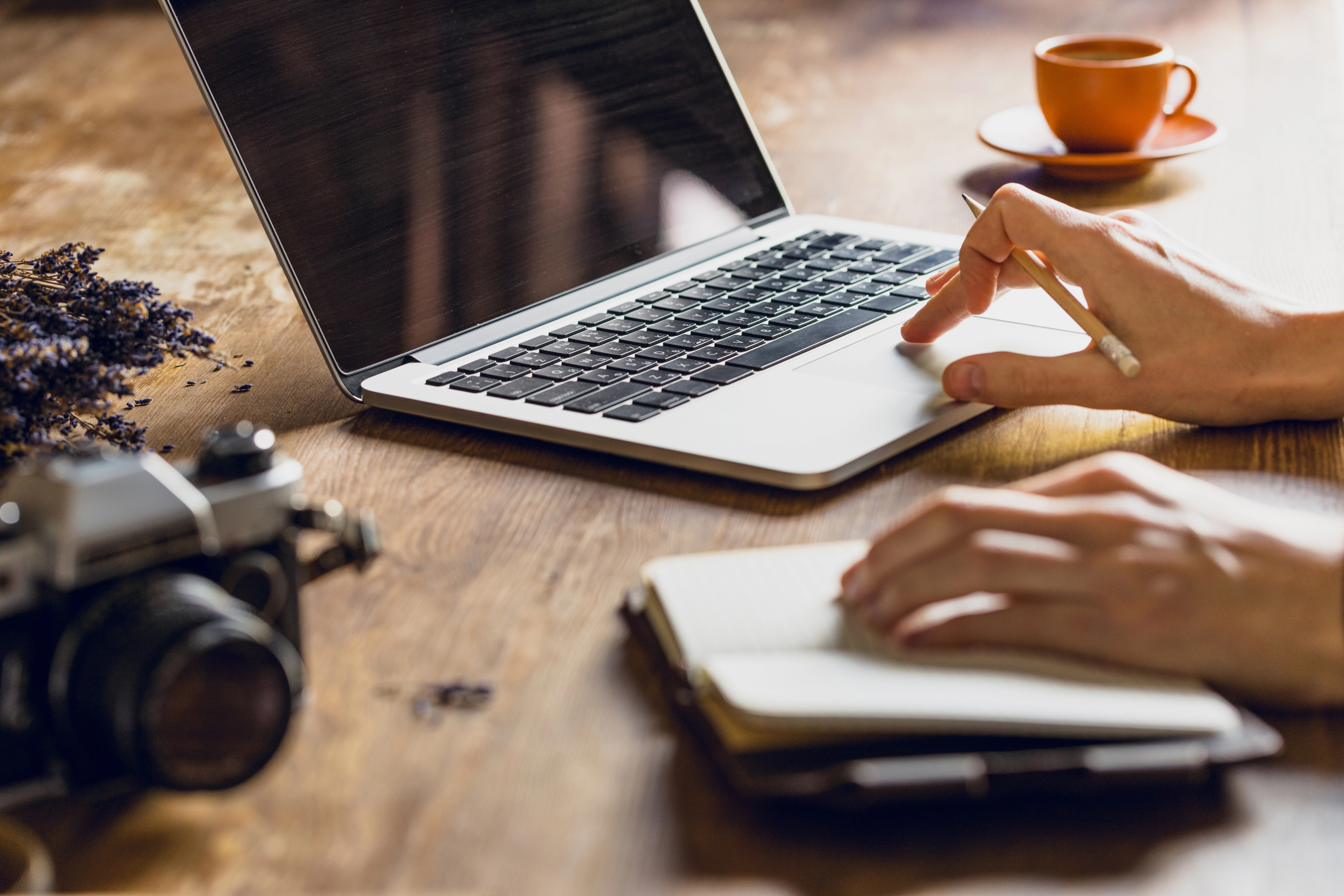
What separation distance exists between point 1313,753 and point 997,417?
1.14 ft

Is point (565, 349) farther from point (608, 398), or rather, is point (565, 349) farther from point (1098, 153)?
point (1098, 153)

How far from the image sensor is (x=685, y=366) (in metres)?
0.85

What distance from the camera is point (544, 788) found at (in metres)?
0.50

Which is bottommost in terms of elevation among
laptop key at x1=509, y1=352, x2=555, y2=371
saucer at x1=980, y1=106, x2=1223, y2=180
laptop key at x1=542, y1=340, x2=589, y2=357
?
saucer at x1=980, y1=106, x2=1223, y2=180

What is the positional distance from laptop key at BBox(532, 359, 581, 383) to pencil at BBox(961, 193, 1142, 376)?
296 millimetres

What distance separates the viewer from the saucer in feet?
4.33

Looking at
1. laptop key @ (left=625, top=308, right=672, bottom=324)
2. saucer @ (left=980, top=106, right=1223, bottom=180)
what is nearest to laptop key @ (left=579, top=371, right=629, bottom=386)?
laptop key @ (left=625, top=308, right=672, bottom=324)

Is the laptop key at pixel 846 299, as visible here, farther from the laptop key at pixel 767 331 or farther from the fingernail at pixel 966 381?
the fingernail at pixel 966 381

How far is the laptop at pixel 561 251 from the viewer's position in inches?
31.3

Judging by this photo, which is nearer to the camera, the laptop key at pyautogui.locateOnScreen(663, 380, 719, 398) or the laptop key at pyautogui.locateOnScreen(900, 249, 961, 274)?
the laptop key at pyautogui.locateOnScreen(663, 380, 719, 398)

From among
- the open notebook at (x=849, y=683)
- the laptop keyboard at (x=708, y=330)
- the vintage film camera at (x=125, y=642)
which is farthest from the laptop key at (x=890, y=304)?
the vintage film camera at (x=125, y=642)

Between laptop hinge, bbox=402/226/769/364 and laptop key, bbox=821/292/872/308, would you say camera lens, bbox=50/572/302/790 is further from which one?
laptop key, bbox=821/292/872/308

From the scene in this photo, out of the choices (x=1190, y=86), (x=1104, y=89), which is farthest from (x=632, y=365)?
(x=1190, y=86)

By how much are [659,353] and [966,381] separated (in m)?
0.21
